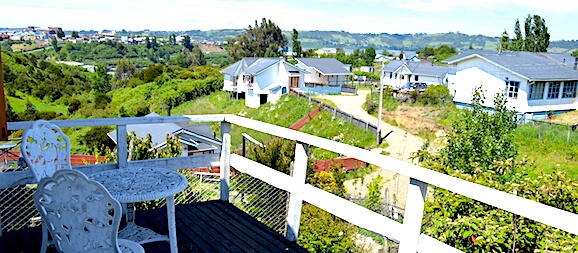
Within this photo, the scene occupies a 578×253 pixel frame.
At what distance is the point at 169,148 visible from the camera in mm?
5992

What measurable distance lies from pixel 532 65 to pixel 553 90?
67.1 inches

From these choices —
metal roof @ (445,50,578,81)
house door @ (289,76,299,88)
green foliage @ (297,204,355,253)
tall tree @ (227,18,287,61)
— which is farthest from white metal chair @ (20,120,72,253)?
tall tree @ (227,18,287,61)

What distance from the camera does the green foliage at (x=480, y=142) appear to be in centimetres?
659

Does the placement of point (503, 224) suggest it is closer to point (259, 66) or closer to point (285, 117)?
point (285, 117)

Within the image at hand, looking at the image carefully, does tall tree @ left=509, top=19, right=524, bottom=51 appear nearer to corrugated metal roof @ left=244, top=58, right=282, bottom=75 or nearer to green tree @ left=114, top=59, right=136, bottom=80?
corrugated metal roof @ left=244, top=58, right=282, bottom=75

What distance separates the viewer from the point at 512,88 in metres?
23.6

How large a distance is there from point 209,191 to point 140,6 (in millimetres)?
52225

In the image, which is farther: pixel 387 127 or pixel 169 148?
pixel 387 127

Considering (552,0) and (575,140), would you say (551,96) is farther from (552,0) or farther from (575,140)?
(552,0)

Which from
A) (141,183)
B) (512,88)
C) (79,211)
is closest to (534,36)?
(512,88)

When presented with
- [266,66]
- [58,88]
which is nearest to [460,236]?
[266,66]

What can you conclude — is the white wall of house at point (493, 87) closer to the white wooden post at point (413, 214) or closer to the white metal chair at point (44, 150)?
the white wooden post at point (413, 214)

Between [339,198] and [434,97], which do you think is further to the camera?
[434,97]

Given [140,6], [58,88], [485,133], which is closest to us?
[485,133]
